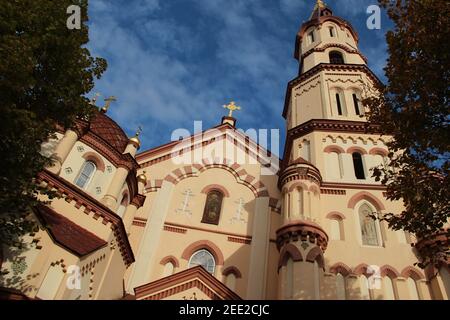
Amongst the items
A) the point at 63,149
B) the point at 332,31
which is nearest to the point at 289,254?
the point at 63,149

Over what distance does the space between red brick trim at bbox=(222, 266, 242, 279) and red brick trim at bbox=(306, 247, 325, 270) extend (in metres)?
3.97

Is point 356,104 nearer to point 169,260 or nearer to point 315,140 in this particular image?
point 315,140

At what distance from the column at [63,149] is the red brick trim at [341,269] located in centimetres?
1091

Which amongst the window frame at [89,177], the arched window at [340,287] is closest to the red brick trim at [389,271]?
the arched window at [340,287]

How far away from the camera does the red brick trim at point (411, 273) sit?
539 inches

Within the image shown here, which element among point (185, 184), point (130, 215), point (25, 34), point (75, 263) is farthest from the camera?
point (185, 184)

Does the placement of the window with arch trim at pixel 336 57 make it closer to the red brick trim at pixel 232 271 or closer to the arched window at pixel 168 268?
the red brick trim at pixel 232 271

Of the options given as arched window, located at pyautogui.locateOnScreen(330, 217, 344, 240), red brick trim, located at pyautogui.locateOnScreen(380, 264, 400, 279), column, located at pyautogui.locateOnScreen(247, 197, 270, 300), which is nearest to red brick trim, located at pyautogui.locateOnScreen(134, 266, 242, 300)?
column, located at pyautogui.locateOnScreen(247, 197, 270, 300)

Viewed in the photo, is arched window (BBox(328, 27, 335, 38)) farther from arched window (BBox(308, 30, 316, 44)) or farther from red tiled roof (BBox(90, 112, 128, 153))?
red tiled roof (BBox(90, 112, 128, 153))

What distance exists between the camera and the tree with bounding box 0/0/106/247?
25.6ft

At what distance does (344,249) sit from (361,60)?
17.6 metres

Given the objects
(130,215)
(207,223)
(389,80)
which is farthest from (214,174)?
(389,80)

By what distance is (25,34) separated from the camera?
335 inches
